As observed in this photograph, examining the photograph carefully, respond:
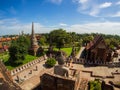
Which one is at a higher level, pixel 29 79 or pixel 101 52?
pixel 101 52

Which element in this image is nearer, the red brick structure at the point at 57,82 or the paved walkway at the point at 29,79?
the red brick structure at the point at 57,82

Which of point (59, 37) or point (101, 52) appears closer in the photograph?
point (101, 52)

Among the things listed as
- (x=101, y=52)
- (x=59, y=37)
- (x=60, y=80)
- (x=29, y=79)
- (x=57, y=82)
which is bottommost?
(x=29, y=79)

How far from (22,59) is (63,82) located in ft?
79.9

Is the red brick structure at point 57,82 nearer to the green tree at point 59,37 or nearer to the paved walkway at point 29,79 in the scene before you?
the paved walkway at point 29,79

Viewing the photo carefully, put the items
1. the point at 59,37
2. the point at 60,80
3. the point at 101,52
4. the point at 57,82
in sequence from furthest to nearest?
the point at 59,37 < the point at 101,52 < the point at 57,82 < the point at 60,80

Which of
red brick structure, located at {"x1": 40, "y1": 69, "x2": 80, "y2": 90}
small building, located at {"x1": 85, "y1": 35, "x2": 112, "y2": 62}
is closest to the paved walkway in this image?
red brick structure, located at {"x1": 40, "y1": 69, "x2": 80, "y2": 90}

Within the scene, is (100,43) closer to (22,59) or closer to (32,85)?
(32,85)

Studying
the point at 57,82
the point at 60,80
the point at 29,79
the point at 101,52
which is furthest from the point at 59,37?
the point at 60,80

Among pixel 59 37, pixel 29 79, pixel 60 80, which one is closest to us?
pixel 60 80

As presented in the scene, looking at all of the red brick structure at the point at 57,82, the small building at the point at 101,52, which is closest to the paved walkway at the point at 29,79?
the red brick structure at the point at 57,82

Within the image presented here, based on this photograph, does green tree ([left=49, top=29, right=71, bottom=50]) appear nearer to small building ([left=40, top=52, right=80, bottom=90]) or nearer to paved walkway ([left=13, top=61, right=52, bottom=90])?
paved walkway ([left=13, top=61, right=52, bottom=90])

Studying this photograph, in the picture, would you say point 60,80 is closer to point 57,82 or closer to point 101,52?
point 57,82

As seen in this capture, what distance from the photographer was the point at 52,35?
44.9 meters
